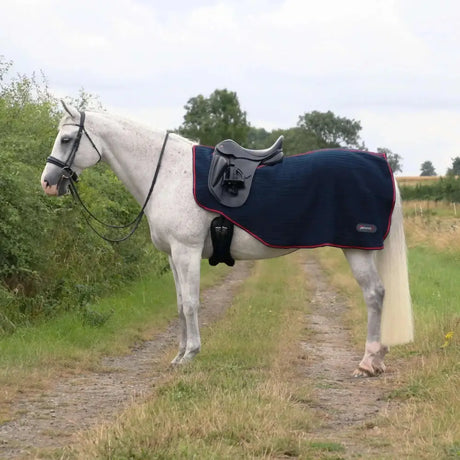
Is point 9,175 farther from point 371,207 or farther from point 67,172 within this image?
point 371,207

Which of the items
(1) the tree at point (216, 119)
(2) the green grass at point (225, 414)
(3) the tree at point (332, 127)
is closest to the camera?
(2) the green grass at point (225, 414)

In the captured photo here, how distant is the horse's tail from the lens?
7367 mm

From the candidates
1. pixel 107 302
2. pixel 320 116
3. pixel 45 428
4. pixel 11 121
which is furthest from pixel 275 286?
pixel 320 116

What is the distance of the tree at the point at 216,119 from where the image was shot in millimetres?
60906

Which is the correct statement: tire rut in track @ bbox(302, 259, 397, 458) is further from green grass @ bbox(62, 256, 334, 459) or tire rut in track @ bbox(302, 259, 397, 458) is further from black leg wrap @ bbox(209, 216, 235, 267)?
black leg wrap @ bbox(209, 216, 235, 267)

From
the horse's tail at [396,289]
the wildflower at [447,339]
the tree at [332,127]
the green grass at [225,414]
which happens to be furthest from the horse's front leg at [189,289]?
the tree at [332,127]

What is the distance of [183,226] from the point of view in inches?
285

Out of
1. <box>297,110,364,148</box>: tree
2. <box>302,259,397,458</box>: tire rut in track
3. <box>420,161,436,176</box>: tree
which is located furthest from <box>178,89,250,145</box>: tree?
<box>420,161,436,176</box>: tree

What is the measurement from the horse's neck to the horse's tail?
220 cm

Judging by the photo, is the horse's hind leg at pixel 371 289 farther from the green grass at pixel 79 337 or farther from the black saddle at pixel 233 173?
the green grass at pixel 79 337

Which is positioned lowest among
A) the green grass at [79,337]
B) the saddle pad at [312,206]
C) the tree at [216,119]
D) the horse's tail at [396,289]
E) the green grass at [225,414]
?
the green grass at [79,337]

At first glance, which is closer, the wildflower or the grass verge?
the grass verge

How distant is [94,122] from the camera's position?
758 centimetres

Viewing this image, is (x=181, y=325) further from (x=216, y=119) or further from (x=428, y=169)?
(x=428, y=169)
